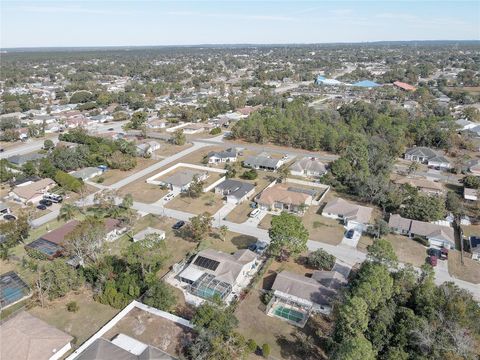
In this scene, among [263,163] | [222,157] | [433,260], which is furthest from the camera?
[222,157]

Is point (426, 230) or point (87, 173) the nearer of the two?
point (426, 230)

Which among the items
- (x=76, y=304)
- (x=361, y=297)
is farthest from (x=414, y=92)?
(x=76, y=304)

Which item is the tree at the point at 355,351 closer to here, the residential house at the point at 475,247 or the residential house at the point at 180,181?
the residential house at the point at 475,247

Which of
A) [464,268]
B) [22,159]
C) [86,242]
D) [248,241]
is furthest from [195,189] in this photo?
[22,159]

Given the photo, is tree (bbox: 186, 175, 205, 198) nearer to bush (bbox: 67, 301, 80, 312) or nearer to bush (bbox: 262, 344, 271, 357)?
bush (bbox: 67, 301, 80, 312)

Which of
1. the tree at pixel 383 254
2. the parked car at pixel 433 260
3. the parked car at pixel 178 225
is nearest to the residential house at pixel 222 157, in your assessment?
the parked car at pixel 178 225

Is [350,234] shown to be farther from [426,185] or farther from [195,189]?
[195,189]

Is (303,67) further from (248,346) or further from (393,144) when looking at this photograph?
(248,346)
